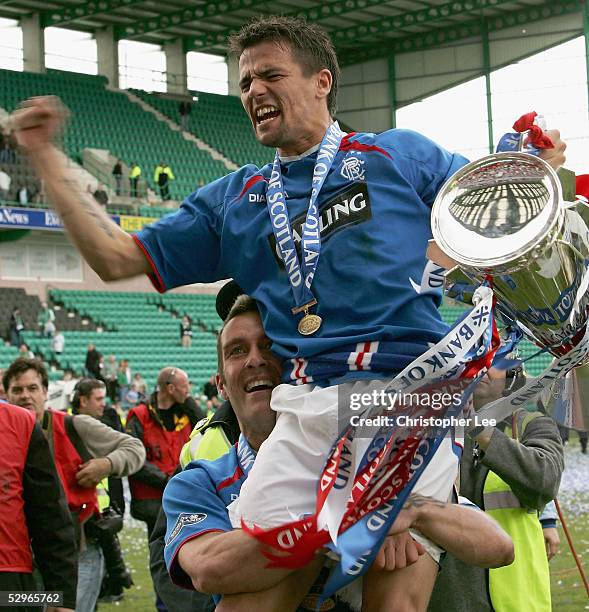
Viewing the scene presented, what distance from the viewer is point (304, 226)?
2670 millimetres

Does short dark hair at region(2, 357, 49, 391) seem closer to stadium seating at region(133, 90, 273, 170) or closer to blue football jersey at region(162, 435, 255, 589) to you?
blue football jersey at region(162, 435, 255, 589)

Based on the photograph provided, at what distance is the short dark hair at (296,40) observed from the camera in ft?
9.51

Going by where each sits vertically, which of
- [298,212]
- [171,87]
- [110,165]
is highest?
[171,87]

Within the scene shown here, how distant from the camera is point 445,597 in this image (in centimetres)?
350

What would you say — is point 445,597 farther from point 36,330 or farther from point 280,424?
point 36,330

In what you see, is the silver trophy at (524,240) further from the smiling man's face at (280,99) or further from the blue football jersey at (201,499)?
the blue football jersey at (201,499)

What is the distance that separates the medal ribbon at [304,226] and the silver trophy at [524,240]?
1.67 feet

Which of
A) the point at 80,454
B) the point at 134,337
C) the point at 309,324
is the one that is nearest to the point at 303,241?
the point at 309,324

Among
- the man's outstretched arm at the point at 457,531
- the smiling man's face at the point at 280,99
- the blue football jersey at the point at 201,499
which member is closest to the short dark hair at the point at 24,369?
the blue football jersey at the point at 201,499

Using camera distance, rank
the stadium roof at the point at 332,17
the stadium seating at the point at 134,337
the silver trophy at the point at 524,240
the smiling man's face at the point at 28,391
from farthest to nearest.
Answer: the stadium roof at the point at 332,17 < the stadium seating at the point at 134,337 < the smiling man's face at the point at 28,391 < the silver trophy at the point at 524,240

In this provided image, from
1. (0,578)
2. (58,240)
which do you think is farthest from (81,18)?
(0,578)

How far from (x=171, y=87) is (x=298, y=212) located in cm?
3075

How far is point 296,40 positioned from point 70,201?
699mm

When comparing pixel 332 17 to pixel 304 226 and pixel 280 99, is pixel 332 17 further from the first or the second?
pixel 304 226
